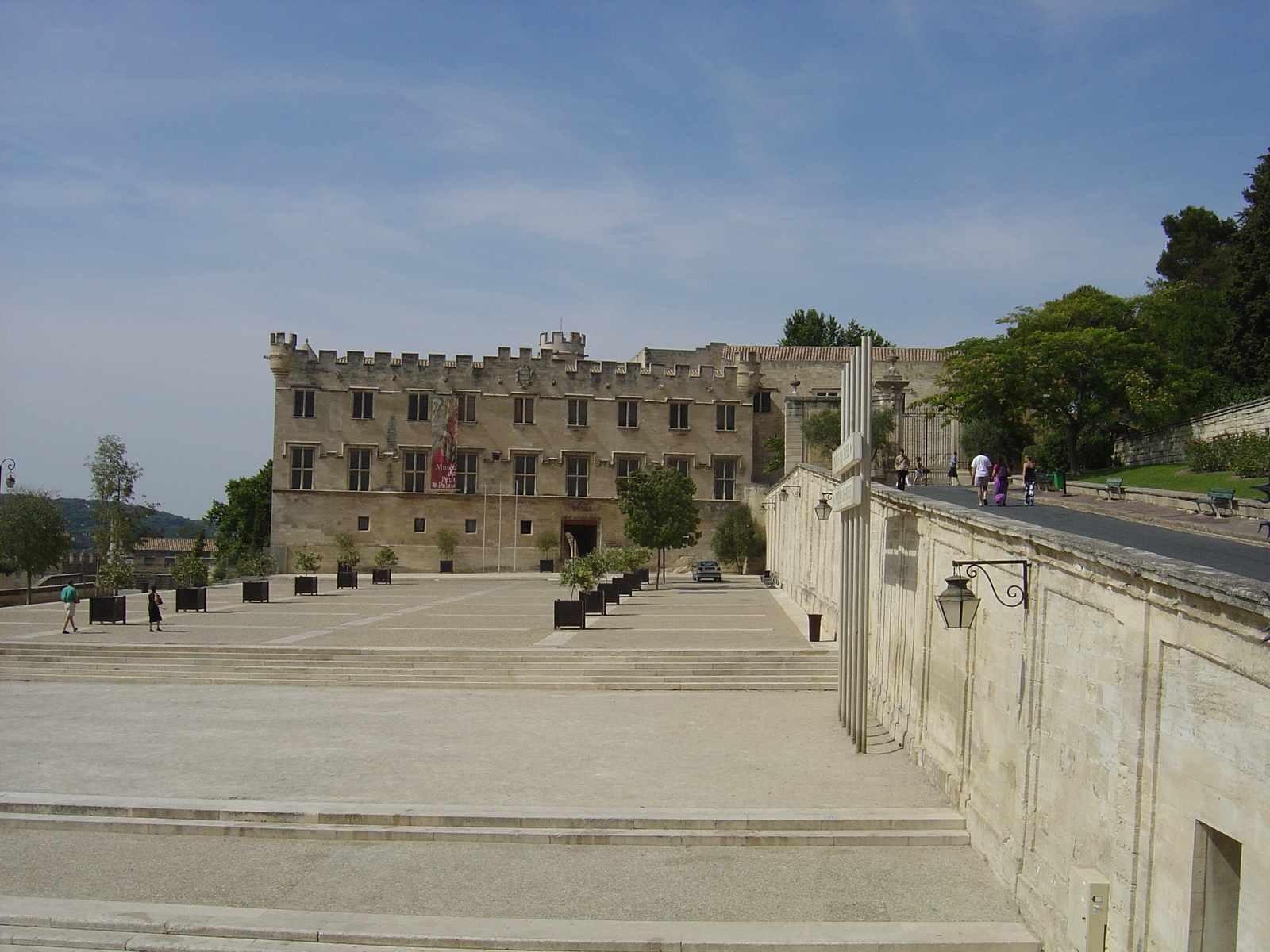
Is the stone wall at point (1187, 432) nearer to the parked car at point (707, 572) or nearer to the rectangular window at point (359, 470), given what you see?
the parked car at point (707, 572)

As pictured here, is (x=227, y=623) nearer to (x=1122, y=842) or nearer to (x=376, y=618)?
(x=376, y=618)

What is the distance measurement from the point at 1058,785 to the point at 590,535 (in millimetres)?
48453

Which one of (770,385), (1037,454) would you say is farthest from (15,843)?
(770,385)

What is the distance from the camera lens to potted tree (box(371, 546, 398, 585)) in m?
44.2

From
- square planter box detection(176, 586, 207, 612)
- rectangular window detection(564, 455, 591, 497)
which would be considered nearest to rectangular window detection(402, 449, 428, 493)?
rectangular window detection(564, 455, 591, 497)

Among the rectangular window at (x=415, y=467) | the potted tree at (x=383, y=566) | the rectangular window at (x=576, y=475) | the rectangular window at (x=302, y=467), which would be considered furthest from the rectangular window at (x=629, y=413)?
the rectangular window at (x=302, y=467)

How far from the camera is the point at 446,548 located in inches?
2056

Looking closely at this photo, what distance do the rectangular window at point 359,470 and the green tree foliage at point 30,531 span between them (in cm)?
1321

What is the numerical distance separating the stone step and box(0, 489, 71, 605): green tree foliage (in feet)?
123

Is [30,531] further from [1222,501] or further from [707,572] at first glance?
[1222,501]

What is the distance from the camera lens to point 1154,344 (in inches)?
1580

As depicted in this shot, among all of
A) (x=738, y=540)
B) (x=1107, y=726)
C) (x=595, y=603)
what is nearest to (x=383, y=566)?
(x=738, y=540)

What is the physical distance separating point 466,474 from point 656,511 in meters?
14.3

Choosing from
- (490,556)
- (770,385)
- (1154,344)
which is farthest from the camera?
(770,385)
